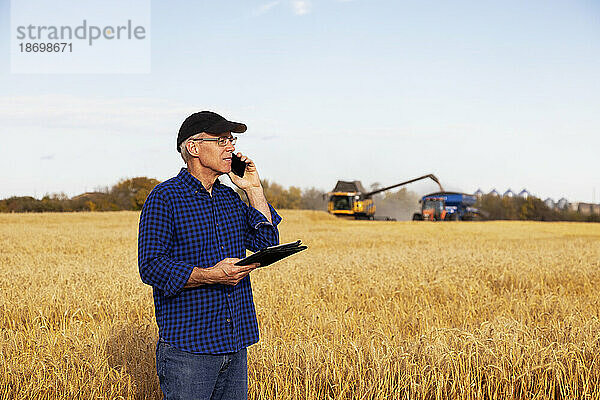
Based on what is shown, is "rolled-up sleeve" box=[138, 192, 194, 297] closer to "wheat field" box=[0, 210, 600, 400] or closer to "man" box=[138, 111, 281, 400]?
"man" box=[138, 111, 281, 400]

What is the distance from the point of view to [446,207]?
4516cm

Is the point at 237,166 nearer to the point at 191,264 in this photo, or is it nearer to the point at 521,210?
the point at 191,264

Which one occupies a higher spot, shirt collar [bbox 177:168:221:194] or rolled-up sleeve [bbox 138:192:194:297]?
shirt collar [bbox 177:168:221:194]

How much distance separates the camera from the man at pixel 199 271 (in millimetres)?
3107

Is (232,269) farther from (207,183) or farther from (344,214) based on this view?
(344,214)

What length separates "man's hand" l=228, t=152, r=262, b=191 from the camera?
3.56 meters

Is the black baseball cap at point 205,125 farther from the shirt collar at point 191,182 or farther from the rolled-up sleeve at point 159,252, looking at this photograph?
the rolled-up sleeve at point 159,252

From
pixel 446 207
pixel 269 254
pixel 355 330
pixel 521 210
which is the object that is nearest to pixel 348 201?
pixel 446 207

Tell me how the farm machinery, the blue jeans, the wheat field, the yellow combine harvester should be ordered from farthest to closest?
the yellow combine harvester → the farm machinery → the wheat field → the blue jeans

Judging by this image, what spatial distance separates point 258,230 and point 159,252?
2.26 feet

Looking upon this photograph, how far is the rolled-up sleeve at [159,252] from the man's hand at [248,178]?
53 cm

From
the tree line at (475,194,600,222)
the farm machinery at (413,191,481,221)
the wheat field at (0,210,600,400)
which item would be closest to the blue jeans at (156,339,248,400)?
the wheat field at (0,210,600,400)

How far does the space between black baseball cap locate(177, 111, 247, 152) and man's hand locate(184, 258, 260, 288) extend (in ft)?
2.55

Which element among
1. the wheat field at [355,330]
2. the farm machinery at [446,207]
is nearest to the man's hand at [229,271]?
the wheat field at [355,330]
